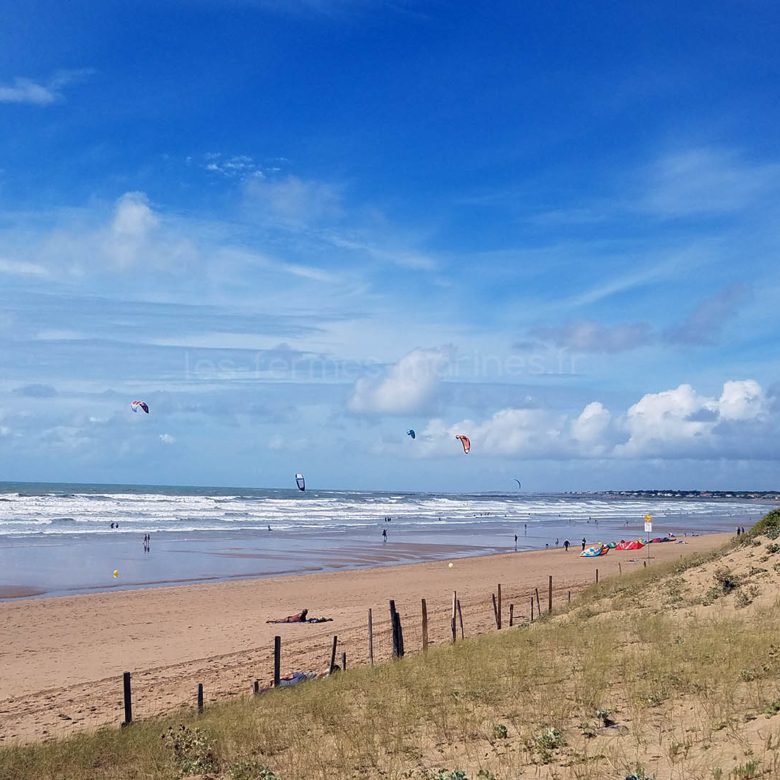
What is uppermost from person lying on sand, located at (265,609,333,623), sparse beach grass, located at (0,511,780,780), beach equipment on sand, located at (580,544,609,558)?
sparse beach grass, located at (0,511,780,780)

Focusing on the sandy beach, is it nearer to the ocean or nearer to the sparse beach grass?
the sparse beach grass

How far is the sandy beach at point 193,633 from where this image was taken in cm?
1569

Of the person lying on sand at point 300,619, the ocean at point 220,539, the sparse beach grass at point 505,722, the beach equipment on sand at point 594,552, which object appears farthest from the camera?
the beach equipment on sand at point 594,552

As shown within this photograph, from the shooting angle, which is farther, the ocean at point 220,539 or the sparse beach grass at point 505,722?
the ocean at point 220,539

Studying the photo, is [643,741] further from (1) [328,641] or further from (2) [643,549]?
(2) [643,549]

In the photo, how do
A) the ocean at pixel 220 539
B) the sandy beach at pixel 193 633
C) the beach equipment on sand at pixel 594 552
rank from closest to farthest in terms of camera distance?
the sandy beach at pixel 193 633 → the ocean at pixel 220 539 → the beach equipment on sand at pixel 594 552

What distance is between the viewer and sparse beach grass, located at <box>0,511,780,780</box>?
7.71 m

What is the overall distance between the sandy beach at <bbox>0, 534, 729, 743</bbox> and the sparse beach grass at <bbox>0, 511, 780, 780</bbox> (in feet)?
12.8

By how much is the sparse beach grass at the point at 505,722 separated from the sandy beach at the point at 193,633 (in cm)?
389

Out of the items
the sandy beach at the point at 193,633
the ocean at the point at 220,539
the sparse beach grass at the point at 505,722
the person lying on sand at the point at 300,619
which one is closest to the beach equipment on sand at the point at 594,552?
the ocean at the point at 220,539

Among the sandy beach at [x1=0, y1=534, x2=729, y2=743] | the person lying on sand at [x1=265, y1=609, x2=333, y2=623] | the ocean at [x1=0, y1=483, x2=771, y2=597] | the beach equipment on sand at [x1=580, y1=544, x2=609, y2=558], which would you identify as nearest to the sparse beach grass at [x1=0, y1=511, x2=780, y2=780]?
the sandy beach at [x1=0, y1=534, x2=729, y2=743]

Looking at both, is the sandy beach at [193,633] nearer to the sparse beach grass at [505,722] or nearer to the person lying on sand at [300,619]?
the person lying on sand at [300,619]

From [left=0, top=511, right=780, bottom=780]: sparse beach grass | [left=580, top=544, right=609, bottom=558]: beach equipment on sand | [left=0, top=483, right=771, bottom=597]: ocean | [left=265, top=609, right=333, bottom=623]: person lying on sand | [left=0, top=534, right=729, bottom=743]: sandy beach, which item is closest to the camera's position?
[left=0, top=511, right=780, bottom=780]: sparse beach grass

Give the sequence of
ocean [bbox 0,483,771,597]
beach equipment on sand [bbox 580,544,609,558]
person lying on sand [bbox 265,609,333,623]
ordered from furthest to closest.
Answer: beach equipment on sand [bbox 580,544,609,558], ocean [bbox 0,483,771,597], person lying on sand [bbox 265,609,333,623]
